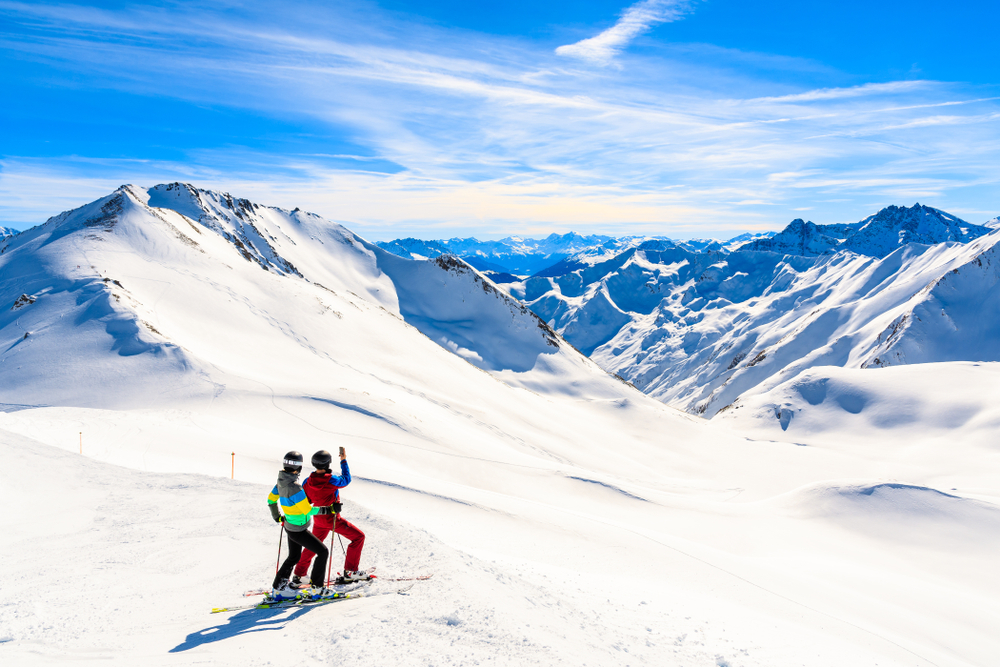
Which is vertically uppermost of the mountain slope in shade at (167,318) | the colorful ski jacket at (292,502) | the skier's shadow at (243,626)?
the mountain slope in shade at (167,318)

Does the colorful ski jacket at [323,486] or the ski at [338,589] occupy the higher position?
the colorful ski jacket at [323,486]

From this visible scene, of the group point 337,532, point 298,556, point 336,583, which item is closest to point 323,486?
point 337,532

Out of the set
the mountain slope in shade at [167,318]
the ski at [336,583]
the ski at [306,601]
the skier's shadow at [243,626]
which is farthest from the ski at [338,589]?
the mountain slope in shade at [167,318]

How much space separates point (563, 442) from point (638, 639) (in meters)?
33.2

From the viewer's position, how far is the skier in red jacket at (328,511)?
8.03 m

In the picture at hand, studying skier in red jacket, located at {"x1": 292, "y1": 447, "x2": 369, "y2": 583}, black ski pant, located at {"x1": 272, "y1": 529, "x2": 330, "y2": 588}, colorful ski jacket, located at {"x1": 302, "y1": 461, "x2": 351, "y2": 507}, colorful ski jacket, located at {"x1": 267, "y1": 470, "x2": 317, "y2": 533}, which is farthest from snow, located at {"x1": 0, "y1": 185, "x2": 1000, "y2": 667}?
colorful ski jacket, located at {"x1": 302, "y1": 461, "x2": 351, "y2": 507}

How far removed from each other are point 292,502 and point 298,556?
0.90 meters

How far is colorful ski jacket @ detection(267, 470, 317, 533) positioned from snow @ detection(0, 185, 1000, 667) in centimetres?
123

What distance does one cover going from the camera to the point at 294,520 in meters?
7.96

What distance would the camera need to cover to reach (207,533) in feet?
32.3

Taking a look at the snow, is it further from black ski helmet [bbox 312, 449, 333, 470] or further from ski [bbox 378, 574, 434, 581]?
black ski helmet [bbox 312, 449, 333, 470]

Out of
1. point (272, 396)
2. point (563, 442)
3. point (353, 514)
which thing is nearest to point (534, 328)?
point (563, 442)

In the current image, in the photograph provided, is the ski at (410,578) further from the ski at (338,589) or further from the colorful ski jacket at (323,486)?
the colorful ski jacket at (323,486)

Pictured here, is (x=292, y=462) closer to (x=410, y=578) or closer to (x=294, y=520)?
(x=294, y=520)
